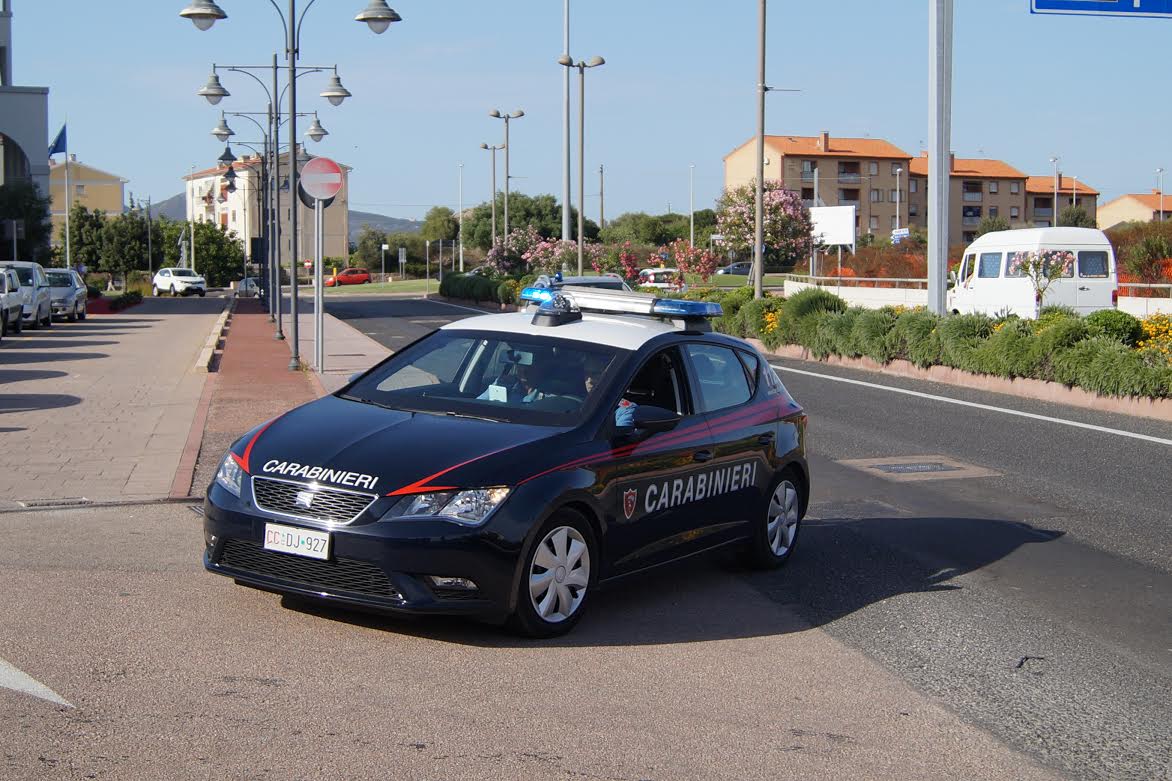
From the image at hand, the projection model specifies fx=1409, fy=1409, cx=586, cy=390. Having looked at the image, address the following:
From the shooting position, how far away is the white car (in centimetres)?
7506

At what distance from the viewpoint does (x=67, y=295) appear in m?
39.3


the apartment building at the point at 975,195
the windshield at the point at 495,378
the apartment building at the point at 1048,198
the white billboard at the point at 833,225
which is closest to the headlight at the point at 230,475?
the windshield at the point at 495,378

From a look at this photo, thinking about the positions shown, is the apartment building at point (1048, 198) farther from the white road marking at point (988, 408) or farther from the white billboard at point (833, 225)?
the white road marking at point (988, 408)

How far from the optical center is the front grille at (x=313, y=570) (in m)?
5.98

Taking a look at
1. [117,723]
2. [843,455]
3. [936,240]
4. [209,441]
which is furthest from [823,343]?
[117,723]

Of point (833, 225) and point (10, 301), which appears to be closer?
point (10, 301)

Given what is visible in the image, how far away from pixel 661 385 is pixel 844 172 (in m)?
117

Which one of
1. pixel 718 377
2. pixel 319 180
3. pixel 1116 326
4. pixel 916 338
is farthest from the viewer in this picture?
pixel 916 338

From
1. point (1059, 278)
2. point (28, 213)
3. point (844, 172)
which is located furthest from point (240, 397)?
point (844, 172)

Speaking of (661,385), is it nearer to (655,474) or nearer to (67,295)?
(655,474)

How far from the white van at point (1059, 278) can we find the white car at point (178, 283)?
178ft

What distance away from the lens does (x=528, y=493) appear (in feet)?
20.2

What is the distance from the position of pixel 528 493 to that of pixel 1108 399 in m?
13.2

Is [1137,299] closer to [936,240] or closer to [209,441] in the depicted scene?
[936,240]
